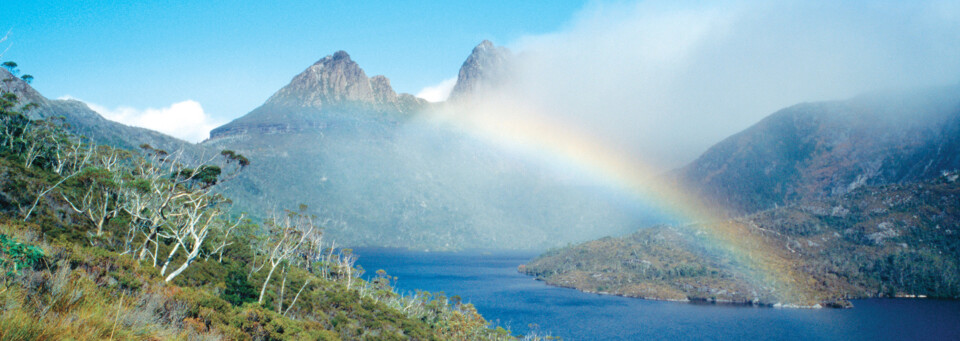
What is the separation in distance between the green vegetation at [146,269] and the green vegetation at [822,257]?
104421 mm

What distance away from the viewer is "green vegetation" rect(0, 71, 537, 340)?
6754mm

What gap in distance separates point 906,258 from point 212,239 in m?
197

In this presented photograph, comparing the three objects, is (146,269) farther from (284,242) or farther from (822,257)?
(822,257)

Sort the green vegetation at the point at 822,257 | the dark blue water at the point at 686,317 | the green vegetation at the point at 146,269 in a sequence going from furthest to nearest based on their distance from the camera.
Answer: the green vegetation at the point at 822,257 < the dark blue water at the point at 686,317 < the green vegetation at the point at 146,269

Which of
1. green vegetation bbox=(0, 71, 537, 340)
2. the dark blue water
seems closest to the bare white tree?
green vegetation bbox=(0, 71, 537, 340)

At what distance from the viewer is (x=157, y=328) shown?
298 inches

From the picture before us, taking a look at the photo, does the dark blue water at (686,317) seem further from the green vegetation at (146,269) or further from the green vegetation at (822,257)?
the green vegetation at (146,269)

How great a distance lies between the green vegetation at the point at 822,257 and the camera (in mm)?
133500

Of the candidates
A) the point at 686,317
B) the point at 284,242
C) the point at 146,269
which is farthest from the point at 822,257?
the point at 146,269

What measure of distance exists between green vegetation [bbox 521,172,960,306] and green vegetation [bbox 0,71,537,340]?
10442 centimetres

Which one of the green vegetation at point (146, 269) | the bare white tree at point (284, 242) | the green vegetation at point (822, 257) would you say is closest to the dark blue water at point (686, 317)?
the green vegetation at point (822, 257)

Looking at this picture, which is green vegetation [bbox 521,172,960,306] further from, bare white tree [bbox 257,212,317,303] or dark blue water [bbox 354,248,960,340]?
bare white tree [bbox 257,212,317,303]

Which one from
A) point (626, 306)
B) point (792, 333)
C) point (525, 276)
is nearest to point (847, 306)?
point (792, 333)

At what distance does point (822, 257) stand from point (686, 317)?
89.6m
